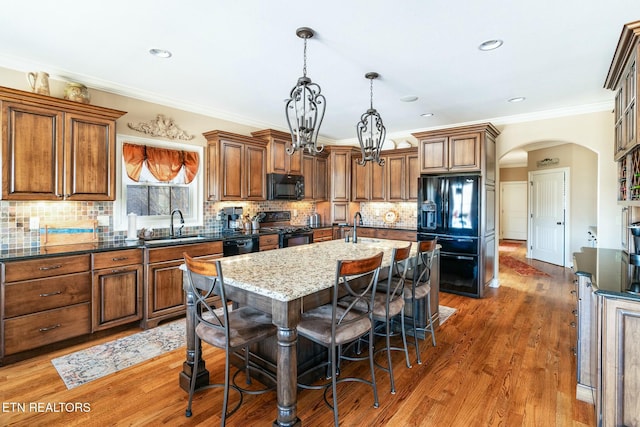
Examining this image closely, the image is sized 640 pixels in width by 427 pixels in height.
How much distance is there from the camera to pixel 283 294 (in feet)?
5.52

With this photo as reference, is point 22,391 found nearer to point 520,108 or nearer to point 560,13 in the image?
point 560,13

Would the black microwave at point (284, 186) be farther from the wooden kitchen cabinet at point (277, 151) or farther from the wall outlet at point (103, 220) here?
Result: the wall outlet at point (103, 220)

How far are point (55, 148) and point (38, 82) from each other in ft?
2.10

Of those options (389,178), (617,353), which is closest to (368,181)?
(389,178)

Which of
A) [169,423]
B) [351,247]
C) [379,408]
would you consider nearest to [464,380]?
[379,408]

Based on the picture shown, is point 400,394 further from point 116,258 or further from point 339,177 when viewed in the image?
point 339,177

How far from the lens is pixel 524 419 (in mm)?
2068

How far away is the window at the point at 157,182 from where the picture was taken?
394cm

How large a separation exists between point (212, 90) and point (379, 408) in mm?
3741

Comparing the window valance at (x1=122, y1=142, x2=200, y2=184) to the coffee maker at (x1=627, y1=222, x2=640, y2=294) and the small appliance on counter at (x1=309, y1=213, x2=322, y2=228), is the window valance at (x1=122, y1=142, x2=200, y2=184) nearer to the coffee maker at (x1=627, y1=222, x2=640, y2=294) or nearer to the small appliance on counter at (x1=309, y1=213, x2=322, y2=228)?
the small appliance on counter at (x1=309, y1=213, x2=322, y2=228)

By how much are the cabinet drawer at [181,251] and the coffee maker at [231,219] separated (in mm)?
816

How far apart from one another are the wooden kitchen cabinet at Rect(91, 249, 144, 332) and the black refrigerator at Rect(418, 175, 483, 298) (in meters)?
3.94
